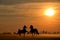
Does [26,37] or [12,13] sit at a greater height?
[12,13]

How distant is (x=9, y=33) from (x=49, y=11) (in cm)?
87

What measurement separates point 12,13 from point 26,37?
0.72 metres

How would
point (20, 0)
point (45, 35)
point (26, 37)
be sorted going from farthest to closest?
point (20, 0) → point (45, 35) → point (26, 37)

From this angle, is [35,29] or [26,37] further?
[35,29]

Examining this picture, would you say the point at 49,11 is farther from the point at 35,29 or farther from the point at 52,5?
the point at 35,29

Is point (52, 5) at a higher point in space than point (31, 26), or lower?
higher

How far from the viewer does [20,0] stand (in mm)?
4797

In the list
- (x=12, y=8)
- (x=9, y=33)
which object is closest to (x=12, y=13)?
(x=12, y=8)

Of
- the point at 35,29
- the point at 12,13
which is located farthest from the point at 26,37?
the point at 12,13

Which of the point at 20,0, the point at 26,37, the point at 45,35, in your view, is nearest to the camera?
the point at 26,37

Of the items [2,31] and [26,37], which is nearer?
[26,37]

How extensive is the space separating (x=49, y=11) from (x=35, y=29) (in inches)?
19.4

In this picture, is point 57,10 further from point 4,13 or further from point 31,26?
point 4,13

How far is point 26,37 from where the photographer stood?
4.22m
